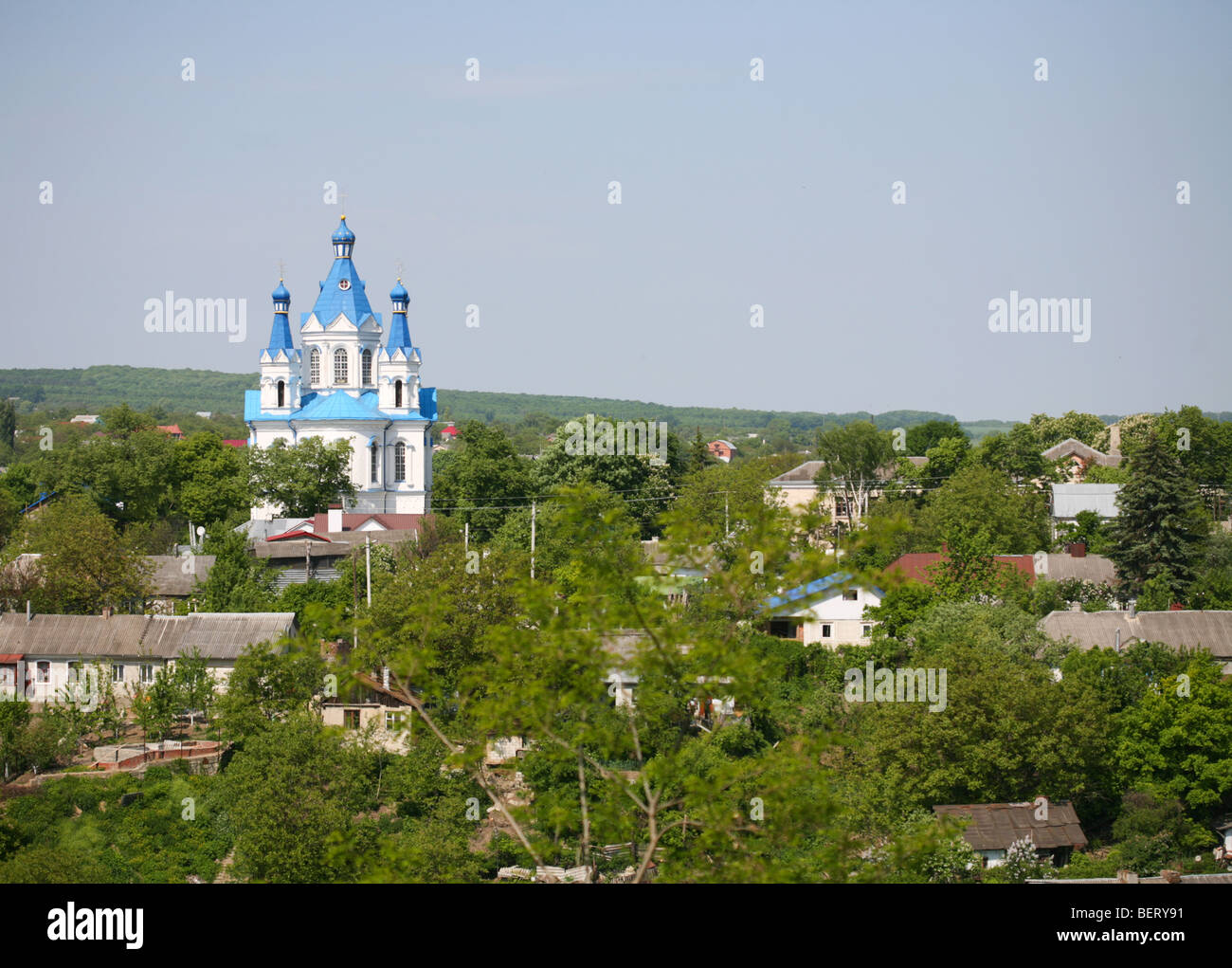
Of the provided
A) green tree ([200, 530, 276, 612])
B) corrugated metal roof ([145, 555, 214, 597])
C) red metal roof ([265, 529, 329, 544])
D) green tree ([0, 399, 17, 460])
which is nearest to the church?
red metal roof ([265, 529, 329, 544])

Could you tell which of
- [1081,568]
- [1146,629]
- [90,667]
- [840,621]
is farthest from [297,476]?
[1146,629]

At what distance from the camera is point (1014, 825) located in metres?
22.3

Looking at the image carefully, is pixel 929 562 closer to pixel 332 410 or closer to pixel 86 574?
pixel 86 574

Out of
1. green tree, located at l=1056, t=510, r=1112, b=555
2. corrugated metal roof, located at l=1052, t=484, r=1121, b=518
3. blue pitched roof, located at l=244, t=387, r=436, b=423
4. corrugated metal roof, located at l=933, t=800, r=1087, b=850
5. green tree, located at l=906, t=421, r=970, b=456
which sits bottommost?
corrugated metal roof, located at l=933, t=800, r=1087, b=850

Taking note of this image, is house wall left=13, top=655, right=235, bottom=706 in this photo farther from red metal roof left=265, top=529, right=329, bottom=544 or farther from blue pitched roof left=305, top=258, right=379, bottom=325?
blue pitched roof left=305, top=258, right=379, bottom=325

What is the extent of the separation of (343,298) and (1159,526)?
36976 mm

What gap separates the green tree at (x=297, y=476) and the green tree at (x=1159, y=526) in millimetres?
28517

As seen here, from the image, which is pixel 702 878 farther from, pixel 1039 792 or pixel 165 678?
pixel 165 678

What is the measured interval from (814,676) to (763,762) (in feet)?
74.0

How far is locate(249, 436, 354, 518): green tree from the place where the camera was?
4931 cm
